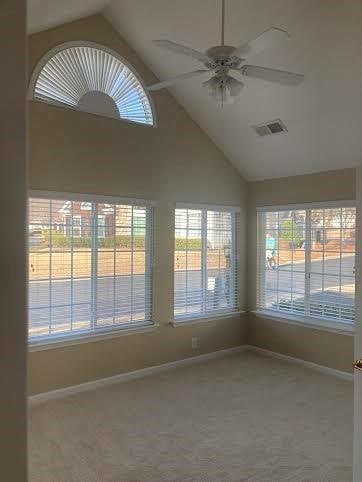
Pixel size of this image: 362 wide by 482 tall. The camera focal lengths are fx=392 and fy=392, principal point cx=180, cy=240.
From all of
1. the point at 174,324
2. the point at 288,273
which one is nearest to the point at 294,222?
the point at 288,273

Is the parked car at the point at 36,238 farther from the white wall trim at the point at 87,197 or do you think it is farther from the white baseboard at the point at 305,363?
the white baseboard at the point at 305,363

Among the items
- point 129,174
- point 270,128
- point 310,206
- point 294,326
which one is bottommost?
point 294,326

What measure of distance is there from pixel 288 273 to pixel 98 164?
2793 mm

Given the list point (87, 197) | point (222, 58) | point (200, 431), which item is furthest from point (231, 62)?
point (200, 431)

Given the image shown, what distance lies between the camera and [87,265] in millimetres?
4145

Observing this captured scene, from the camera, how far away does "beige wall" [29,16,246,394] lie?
3846mm

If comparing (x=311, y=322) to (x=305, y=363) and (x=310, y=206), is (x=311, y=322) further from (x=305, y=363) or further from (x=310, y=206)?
(x=310, y=206)

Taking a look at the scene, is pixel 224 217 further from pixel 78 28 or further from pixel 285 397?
pixel 78 28

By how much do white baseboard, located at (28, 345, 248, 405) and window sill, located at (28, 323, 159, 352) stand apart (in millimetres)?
442

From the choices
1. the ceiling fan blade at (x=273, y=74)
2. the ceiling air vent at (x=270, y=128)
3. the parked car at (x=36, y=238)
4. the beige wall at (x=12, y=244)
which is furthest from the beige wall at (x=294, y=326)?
the beige wall at (x=12, y=244)

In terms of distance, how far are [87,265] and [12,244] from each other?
2.94 m

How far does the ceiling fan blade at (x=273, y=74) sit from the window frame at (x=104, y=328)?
216 centimetres

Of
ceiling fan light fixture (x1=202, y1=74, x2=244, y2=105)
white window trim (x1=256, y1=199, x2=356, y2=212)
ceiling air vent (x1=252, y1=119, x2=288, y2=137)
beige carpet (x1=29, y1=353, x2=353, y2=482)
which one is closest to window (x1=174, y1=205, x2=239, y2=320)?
white window trim (x1=256, y1=199, x2=356, y2=212)

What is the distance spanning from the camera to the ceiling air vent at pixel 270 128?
437cm
